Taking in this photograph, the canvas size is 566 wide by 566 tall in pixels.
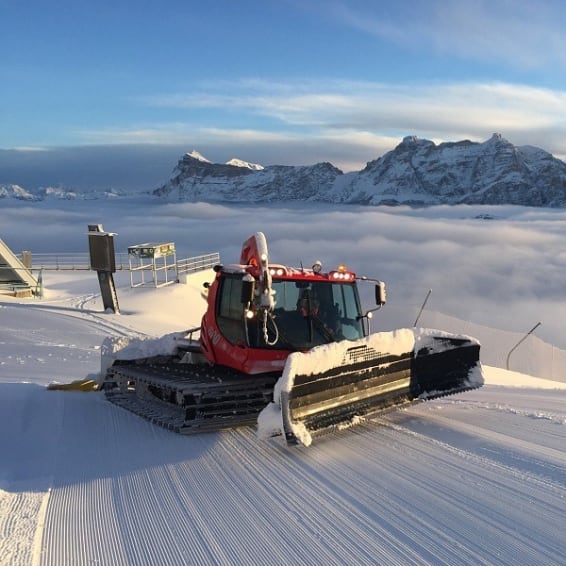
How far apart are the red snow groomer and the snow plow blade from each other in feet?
0.04

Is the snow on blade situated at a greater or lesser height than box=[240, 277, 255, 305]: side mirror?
lesser

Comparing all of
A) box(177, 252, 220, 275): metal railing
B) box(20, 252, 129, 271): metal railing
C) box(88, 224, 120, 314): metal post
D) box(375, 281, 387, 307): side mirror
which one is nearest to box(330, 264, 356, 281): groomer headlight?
box(375, 281, 387, 307): side mirror

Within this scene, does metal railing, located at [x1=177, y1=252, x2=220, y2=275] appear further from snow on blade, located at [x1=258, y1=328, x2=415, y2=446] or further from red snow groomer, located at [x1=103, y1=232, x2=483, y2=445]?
snow on blade, located at [x1=258, y1=328, x2=415, y2=446]

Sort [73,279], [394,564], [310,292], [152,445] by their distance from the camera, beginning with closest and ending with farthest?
1. [394,564]
2. [152,445]
3. [310,292]
4. [73,279]

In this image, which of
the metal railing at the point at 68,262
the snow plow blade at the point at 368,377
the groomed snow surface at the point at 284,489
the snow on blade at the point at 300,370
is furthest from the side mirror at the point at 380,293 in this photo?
the metal railing at the point at 68,262

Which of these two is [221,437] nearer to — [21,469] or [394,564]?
[21,469]

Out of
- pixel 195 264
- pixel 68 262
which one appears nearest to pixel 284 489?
pixel 195 264

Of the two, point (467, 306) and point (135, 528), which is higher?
point (135, 528)

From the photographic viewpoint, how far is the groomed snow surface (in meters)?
4.42

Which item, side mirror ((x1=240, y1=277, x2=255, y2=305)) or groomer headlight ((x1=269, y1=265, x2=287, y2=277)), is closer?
side mirror ((x1=240, y1=277, x2=255, y2=305))

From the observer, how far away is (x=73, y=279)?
4581cm

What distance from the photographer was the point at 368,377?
7.08m

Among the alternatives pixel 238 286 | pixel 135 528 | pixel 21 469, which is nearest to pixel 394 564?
pixel 135 528

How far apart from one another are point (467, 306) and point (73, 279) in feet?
370
